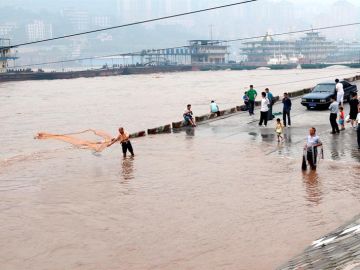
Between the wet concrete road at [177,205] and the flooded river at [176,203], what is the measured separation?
21 millimetres

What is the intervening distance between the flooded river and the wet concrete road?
0.02 meters

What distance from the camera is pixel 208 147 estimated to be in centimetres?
1780

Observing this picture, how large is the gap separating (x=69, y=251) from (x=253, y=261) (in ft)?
9.59

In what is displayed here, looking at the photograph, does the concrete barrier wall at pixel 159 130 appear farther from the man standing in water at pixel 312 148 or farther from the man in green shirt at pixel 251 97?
the man standing in water at pixel 312 148

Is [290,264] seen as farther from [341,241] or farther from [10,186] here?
[10,186]

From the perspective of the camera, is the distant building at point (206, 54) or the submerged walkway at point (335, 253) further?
the distant building at point (206, 54)

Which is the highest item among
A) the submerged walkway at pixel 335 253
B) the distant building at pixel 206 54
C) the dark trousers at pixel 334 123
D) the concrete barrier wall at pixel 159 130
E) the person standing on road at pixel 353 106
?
the distant building at pixel 206 54

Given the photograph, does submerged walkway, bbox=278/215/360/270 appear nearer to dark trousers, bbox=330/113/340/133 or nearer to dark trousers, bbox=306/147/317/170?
dark trousers, bbox=306/147/317/170

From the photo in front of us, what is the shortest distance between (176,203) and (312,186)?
3.04 metres

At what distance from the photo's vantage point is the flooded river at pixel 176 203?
8906 millimetres

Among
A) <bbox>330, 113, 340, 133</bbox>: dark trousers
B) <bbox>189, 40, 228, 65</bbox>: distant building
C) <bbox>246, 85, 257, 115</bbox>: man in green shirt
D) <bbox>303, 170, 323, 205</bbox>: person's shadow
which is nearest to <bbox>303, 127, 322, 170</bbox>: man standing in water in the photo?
<bbox>303, 170, 323, 205</bbox>: person's shadow

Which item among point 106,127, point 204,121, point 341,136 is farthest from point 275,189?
point 106,127

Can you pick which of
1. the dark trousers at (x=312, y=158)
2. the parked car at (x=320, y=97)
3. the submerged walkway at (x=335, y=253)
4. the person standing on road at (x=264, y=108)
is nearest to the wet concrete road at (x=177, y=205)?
the dark trousers at (x=312, y=158)

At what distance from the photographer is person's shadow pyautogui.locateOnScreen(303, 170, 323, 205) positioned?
11.4m
